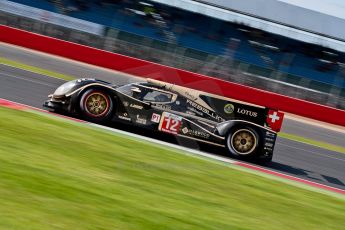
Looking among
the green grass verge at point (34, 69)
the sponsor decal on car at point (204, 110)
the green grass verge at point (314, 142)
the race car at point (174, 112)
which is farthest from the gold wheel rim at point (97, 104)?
the green grass verge at point (34, 69)

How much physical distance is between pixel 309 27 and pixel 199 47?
7.68m

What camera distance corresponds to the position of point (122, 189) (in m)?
7.04

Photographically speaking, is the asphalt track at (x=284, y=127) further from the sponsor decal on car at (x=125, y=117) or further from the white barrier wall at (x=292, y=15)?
the white barrier wall at (x=292, y=15)

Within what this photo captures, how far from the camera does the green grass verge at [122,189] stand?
5.79 meters

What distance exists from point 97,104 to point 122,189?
4.99 meters

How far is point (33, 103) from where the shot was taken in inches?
524

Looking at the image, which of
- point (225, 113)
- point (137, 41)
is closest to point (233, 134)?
point (225, 113)

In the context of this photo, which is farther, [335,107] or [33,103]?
[335,107]

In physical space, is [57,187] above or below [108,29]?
below

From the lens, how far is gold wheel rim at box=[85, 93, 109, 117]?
38.8 feet

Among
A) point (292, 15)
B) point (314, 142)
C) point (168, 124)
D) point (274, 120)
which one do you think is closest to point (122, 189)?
point (168, 124)

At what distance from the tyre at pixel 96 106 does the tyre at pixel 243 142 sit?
236 cm

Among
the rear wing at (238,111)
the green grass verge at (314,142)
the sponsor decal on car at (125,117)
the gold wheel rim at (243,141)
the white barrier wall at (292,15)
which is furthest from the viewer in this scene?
the white barrier wall at (292,15)

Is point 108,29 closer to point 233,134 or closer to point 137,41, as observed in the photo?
point 137,41
